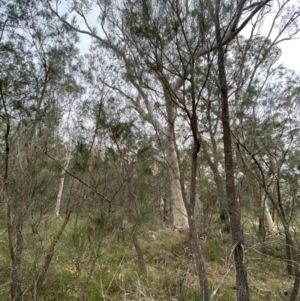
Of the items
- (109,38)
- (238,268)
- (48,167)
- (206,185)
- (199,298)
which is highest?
(109,38)

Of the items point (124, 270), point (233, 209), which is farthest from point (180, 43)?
point (124, 270)

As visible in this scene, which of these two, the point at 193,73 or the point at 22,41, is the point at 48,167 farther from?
the point at 193,73

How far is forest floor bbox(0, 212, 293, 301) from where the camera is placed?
2.55 m

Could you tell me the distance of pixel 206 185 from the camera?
5.75 meters

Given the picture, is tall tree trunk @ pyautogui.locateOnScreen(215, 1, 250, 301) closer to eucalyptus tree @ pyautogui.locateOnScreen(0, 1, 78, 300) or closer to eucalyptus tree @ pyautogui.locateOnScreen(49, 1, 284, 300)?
eucalyptus tree @ pyautogui.locateOnScreen(49, 1, 284, 300)

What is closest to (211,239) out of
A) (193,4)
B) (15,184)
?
(15,184)

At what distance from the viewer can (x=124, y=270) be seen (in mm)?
3811

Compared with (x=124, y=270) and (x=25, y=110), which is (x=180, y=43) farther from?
(x=124, y=270)

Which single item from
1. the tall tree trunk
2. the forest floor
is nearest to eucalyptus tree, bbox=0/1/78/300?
the forest floor

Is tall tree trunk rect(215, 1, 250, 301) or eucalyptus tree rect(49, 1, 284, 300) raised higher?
eucalyptus tree rect(49, 1, 284, 300)

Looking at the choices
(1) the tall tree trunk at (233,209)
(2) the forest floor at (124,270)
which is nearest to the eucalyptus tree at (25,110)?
(2) the forest floor at (124,270)

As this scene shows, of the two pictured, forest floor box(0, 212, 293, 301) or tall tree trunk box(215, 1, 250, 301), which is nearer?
tall tree trunk box(215, 1, 250, 301)

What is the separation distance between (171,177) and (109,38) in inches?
145

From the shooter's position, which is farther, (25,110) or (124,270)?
(124,270)
